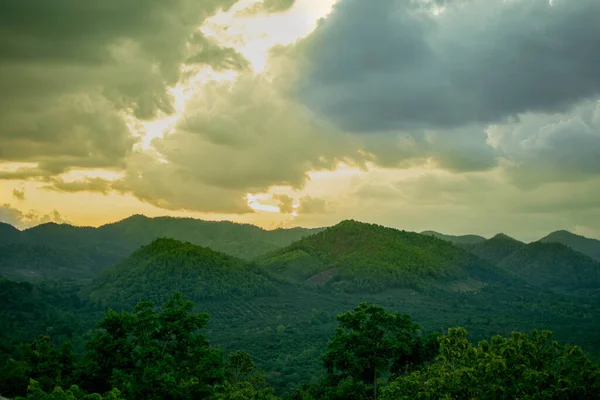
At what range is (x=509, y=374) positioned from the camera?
101ft

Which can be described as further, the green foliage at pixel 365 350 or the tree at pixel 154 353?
the green foliage at pixel 365 350

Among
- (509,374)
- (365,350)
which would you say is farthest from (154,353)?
(509,374)

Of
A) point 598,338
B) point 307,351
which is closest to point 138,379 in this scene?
point 307,351

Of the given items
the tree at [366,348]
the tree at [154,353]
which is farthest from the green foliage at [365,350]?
the tree at [154,353]

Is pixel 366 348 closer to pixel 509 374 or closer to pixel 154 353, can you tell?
pixel 509 374

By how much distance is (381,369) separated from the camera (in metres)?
46.9

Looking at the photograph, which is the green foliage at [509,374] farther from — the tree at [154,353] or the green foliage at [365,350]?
the tree at [154,353]

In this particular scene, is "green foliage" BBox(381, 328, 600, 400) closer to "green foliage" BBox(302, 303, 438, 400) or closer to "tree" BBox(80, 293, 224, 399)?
"green foliage" BBox(302, 303, 438, 400)

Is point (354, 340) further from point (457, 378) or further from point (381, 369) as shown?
point (457, 378)

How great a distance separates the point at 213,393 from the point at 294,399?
Result: 12842 mm

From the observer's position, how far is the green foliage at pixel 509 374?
2962 cm

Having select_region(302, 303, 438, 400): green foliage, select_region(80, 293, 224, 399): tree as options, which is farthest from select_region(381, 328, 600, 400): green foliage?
select_region(80, 293, 224, 399): tree

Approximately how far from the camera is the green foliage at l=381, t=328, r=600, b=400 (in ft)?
97.2

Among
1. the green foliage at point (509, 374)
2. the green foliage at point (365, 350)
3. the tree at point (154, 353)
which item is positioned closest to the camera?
the green foliage at point (509, 374)
